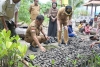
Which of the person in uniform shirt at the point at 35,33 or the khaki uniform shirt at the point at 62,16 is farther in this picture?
the khaki uniform shirt at the point at 62,16

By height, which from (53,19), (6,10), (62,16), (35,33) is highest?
(6,10)

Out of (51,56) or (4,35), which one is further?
(51,56)

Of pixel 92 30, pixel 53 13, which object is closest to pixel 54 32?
pixel 53 13

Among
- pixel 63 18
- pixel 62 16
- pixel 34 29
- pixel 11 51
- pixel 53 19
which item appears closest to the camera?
pixel 11 51

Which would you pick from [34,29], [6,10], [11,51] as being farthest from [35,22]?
[11,51]

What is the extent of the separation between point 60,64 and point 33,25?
1.15 meters

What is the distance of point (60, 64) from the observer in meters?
3.88

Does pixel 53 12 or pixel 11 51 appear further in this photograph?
pixel 53 12

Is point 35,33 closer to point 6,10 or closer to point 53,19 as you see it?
point 6,10

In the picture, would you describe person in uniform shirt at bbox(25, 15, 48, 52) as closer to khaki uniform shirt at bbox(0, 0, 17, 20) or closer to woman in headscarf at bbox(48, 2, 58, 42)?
khaki uniform shirt at bbox(0, 0, 17, 20)

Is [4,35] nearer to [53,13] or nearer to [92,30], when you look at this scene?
[53,13]

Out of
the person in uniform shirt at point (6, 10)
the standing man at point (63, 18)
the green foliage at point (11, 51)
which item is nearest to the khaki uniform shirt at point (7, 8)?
the person in uniform shirt at point (6, 10)

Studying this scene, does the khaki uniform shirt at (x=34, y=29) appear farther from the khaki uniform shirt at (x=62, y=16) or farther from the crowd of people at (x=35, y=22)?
the khaki uniform shirt at (x=62, y=16)

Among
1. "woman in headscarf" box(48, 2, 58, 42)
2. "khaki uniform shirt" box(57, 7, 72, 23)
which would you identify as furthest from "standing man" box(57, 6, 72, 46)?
"woman in headscarf" box(48, 2, 58, 42)
